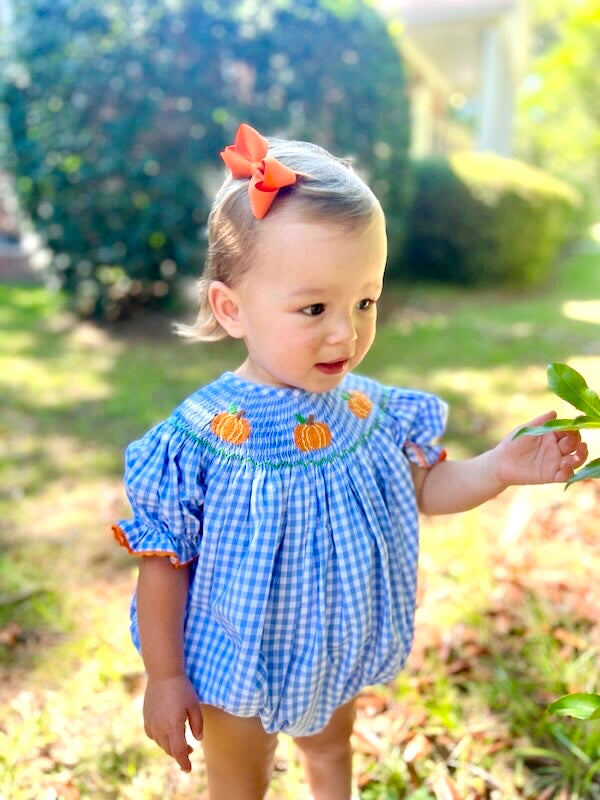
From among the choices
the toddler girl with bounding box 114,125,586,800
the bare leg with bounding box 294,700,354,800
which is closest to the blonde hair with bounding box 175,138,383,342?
the toddler girl with bounding box 114,125,586,800

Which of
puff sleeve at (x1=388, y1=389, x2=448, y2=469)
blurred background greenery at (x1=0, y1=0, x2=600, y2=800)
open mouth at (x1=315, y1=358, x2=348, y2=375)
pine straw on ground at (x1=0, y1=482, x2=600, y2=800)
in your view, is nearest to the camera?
open mouth at (x1=315, y1=358, x2=348, y2=375)

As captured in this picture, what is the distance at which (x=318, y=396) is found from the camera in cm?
147

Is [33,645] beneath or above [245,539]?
beneath

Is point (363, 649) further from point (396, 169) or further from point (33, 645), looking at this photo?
point (396, 169)

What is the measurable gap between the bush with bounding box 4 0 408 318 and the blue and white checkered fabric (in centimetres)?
439

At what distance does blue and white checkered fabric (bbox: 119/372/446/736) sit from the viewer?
1.35 metres

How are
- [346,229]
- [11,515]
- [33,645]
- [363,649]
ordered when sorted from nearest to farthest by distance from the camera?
[346,229] < [363,649] < [33,645] < [11,515]

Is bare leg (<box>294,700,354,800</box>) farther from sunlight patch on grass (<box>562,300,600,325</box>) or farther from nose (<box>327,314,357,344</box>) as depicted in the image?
sunlight patch on grass (<box>562,300,600,325</box>)

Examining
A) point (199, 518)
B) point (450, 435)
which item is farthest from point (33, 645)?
point (450, 435)

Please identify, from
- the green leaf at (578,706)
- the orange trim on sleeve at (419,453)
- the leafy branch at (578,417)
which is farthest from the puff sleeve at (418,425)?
the green leaf at (578,706)

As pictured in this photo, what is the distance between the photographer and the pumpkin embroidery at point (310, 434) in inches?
55.4

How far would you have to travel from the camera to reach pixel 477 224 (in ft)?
28.6

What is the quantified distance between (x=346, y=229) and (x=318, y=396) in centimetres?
34

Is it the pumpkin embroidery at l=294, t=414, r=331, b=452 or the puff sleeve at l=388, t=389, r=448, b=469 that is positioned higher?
the pumpkin embroidery at l=294, t=414, r=331, b=452
